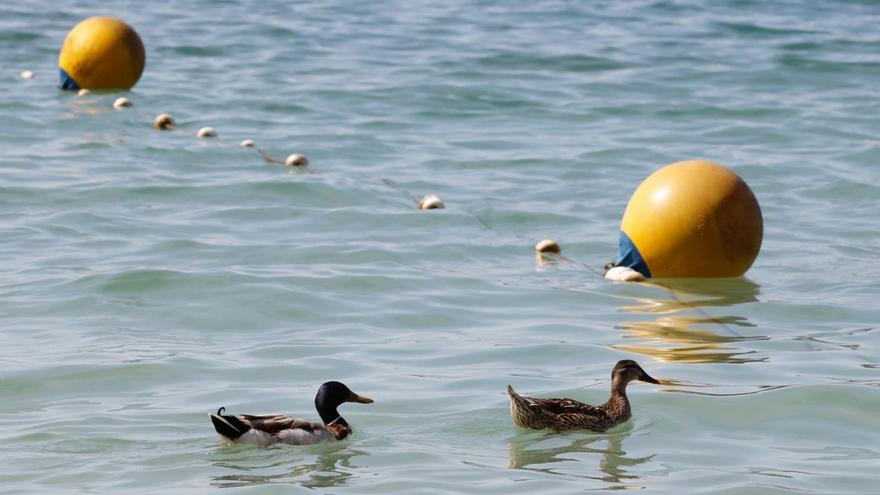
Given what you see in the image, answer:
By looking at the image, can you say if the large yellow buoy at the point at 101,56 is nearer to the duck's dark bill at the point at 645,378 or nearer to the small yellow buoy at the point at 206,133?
the small yellow buoy at the point at 206,133

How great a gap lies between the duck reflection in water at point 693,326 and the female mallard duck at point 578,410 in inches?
58.9

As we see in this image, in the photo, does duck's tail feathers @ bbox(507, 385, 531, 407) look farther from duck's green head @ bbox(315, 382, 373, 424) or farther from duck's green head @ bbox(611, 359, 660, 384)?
duck's green head @ bbox(315, 382, 373, 424)

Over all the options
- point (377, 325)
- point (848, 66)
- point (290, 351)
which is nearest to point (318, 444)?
point (290, 351)

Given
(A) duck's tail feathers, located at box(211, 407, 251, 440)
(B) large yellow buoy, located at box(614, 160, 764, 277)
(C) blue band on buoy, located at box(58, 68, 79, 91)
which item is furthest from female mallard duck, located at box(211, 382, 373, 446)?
(C) blue band on buoy, located at box(58, 68, 79, 91)

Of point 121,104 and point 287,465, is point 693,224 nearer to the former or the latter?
point 287,465

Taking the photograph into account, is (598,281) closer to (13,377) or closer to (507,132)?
(13,377)

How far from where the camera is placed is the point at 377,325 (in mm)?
12680

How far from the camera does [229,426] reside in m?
9.12

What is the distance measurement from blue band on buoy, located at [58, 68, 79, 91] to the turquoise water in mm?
479

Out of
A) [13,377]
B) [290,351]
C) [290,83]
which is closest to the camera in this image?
[13,377]

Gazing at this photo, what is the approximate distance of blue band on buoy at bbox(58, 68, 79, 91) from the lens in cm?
2398

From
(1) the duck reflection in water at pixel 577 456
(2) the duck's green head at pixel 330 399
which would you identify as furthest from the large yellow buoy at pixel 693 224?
(2) the duck's green head at pixel 330 399

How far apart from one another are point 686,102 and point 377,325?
12.0 m

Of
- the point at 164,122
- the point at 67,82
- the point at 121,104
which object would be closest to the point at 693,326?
the point at 164,122
